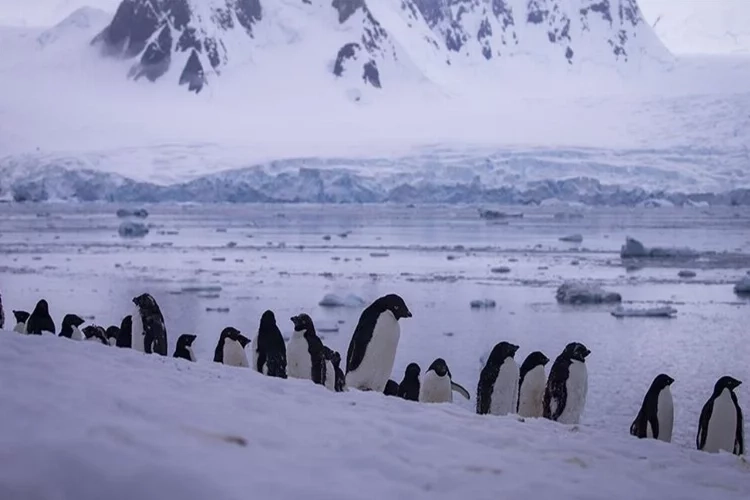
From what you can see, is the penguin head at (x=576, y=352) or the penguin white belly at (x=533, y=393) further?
the penguin white belly at (x=533, y=393)

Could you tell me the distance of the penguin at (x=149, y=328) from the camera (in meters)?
6.29

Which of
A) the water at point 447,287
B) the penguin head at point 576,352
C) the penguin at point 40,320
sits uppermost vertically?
the penguin head at point 576,352

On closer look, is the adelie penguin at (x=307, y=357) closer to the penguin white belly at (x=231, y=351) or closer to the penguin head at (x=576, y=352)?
the penguin white belly at (x=231, y=351)

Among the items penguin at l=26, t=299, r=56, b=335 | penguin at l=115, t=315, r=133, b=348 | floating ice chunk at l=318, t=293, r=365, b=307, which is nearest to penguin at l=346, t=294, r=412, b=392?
penguin at l=115, t=315, r=133, b=348

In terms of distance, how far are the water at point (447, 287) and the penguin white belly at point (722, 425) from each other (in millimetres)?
851

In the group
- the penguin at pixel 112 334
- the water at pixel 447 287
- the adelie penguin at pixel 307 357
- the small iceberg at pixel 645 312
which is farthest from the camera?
the small iceberg at pixel 645 312

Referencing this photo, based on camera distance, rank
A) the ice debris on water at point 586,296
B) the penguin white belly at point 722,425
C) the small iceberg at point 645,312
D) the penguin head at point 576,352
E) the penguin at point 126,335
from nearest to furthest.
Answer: the penguin white belly at point 722,425, the penguin head at point 576,352, the penguin at point 126,335, the small iceberg at point 645,312, the ice debris on water at point 586,296

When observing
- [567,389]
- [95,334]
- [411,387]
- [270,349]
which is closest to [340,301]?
[95,334]

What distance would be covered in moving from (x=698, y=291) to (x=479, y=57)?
69099 mm

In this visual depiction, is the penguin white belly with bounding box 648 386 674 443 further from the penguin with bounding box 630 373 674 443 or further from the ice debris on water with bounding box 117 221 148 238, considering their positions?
the ice debris on water with bounding box 117 221 148 238

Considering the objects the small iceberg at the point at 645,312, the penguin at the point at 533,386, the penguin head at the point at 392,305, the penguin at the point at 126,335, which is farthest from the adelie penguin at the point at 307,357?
the small iceberg at the point at 645,312

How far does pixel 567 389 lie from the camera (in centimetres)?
535

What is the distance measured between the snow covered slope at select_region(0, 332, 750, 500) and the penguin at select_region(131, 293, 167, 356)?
96.2 inches

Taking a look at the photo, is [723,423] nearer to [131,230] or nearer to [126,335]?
[126,335]
